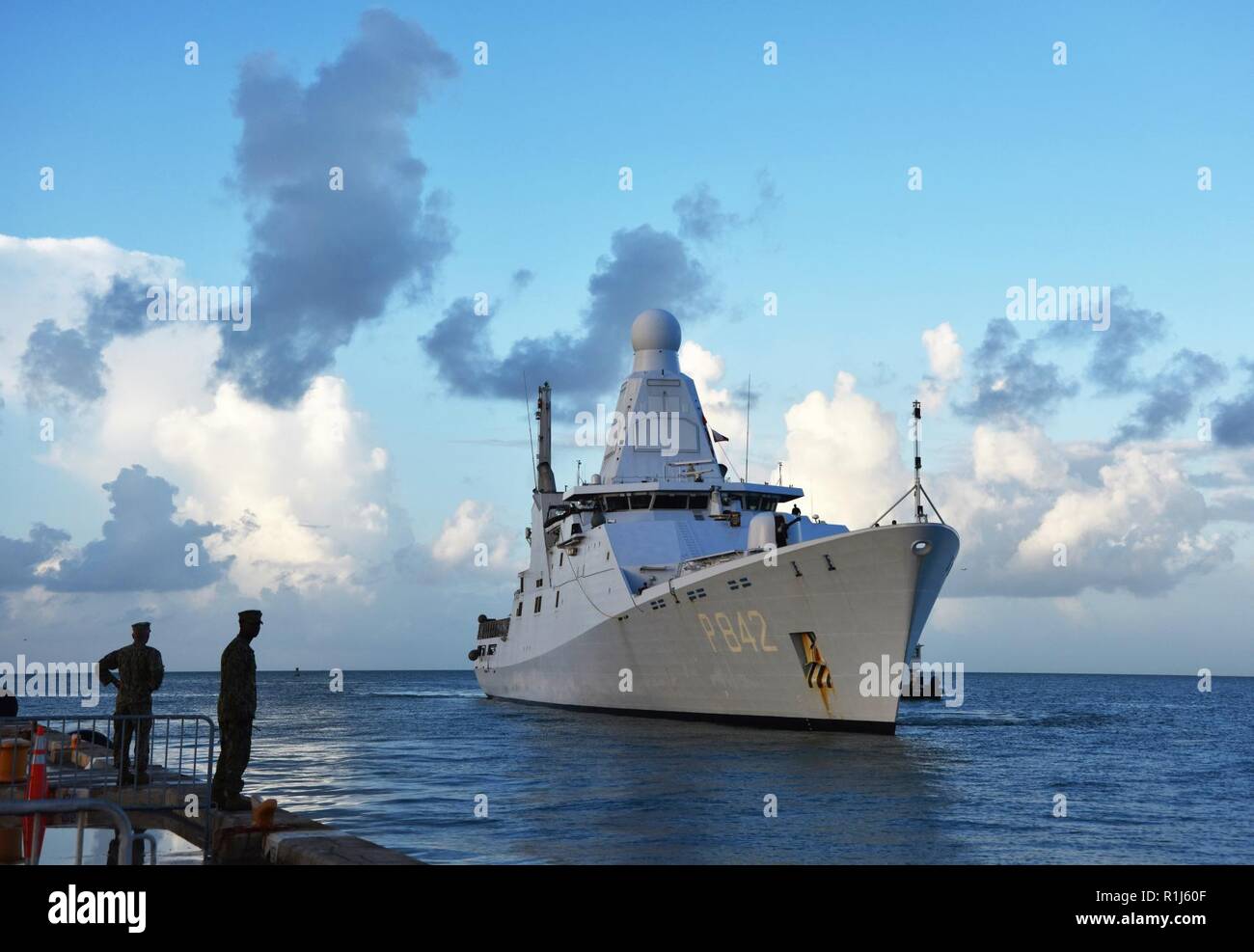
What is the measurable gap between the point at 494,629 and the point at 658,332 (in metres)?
24.5

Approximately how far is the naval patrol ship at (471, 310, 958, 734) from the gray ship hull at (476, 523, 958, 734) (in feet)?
0.14

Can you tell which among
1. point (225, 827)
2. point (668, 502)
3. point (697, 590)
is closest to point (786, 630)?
point (697, 590)

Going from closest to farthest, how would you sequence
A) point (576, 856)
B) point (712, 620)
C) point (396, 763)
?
point (576, 856) < point (396, 763) < point (712, 620)

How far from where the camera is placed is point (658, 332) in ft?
141

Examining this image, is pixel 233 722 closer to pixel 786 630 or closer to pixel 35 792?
pixel 35 792

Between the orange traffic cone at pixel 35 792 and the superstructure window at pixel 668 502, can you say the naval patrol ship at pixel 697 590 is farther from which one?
the orange traffic cone at pixel 35 792

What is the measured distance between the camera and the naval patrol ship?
25047 mm

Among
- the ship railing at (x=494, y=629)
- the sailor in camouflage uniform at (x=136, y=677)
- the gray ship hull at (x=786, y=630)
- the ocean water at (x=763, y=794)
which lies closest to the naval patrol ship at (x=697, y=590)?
the gray ship hull at (x=786, y=630)

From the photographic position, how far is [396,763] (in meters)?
26.1

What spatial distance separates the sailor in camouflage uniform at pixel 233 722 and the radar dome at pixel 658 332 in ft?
106
